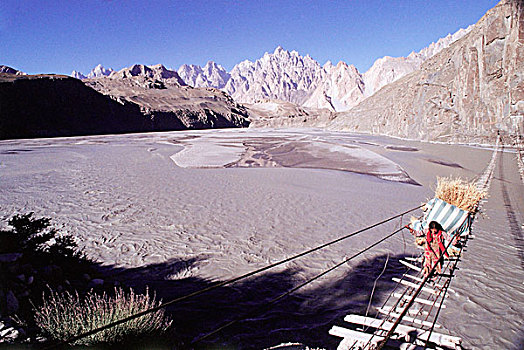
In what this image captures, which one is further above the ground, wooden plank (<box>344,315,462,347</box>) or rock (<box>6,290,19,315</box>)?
rock (<box>6,290,19,315</box>)

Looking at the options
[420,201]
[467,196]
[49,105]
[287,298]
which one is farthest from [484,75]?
[49,105]

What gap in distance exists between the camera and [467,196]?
6.83 m

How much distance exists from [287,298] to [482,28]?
46101 millimetres

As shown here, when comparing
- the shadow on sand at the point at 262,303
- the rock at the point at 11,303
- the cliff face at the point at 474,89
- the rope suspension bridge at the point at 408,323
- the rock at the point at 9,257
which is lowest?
the shadow on sand at the point at 262,303

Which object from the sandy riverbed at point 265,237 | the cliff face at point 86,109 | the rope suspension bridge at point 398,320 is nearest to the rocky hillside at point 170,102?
the cliff face at point 86,109

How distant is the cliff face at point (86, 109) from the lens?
49281mm

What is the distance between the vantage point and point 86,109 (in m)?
61.5

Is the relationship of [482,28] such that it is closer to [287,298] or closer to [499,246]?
[499,246]

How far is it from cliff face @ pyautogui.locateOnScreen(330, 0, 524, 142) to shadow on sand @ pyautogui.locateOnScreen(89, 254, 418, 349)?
32593 mm

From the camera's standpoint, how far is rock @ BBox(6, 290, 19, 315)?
2.97m

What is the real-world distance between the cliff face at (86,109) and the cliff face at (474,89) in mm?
57633

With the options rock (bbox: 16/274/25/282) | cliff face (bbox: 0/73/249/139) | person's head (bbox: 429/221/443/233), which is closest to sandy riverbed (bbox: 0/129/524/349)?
person's head (bbox: 429/221/443/233)

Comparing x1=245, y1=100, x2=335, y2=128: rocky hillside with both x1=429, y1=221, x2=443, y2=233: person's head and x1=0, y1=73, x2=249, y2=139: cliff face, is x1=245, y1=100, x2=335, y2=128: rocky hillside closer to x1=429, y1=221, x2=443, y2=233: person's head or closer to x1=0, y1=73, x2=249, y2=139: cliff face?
x1=0, y1=73, x2=249, y2=139: cliff face

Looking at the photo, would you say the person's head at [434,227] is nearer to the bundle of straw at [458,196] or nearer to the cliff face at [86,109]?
the bundle of straw at [458,196]
